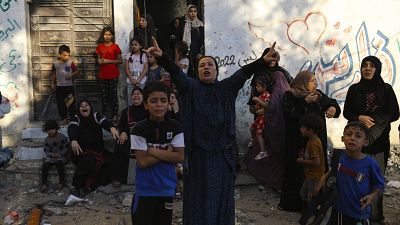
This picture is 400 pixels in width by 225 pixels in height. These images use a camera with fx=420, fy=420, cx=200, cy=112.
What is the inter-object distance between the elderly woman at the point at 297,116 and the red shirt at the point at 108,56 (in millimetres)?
2787

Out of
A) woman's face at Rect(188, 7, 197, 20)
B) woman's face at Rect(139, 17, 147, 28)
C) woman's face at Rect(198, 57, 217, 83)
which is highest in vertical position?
woman's face at Rect(188, 7, 197, 20)

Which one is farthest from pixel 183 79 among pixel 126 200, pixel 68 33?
pixel 68 33

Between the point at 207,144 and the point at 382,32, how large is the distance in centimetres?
479

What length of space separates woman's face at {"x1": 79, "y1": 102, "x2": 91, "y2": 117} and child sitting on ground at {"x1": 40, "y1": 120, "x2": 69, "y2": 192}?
40cm

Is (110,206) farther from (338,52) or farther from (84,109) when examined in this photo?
(338,52)

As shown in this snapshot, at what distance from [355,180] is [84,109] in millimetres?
3386

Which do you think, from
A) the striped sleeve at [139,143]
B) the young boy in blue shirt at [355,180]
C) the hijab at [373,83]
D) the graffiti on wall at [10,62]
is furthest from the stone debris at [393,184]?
the graffiti on wall at [10,62]

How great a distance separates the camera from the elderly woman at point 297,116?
4.26 meters

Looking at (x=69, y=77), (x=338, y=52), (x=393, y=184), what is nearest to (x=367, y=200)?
(x=393, y=184)

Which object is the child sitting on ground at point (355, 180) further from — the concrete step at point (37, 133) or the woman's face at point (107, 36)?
the woman's face at point (107, 36)

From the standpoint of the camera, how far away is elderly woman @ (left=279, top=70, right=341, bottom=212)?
168 inches

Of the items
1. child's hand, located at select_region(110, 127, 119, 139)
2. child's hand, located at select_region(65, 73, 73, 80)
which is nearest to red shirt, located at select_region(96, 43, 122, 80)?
child's hand, located at select_region(65, 73, 73, 80)

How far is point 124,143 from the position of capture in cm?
523

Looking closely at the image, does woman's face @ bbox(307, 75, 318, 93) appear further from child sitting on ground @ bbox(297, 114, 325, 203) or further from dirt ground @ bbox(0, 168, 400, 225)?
dirt ground @ bbox(0, 168, 400, 225)
